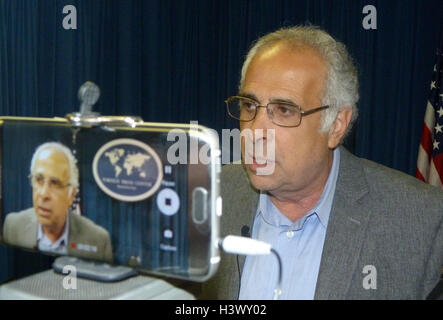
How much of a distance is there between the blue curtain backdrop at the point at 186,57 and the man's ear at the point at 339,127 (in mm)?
2147

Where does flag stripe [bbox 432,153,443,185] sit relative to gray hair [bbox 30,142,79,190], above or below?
below

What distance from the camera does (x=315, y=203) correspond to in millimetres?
1456

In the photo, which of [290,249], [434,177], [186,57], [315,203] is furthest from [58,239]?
[186,57]

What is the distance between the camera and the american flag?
10.7ft

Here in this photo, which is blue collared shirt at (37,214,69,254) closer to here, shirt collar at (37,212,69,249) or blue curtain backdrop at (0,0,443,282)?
shirt collar at (37,212,69,249)

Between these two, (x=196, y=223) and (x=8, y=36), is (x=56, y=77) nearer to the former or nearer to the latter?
(x=8, y=36)

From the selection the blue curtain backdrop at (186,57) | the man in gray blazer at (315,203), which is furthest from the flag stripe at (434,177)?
the man in gray blazer at (315,203)

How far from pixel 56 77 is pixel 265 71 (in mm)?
2204

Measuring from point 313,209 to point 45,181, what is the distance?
2.82 feet

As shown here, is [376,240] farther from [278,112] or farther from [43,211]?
[43,211]

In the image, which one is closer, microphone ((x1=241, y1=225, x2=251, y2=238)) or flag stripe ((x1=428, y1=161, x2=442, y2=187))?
microphone ((x1=241, y1=225, x2=251, y2=238))

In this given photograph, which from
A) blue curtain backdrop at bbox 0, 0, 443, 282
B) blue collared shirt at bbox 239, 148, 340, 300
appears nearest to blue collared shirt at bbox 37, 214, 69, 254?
blue collared shirt at bbox 239, 148, 340, 300

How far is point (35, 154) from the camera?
0.73 metres

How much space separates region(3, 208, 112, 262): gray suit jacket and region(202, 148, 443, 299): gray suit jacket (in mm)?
502
